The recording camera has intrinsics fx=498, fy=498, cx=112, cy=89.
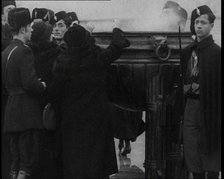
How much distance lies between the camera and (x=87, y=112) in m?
4.61

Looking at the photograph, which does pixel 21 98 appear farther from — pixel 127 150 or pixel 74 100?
pixel 127 150

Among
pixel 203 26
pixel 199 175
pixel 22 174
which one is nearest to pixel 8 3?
pixel 22 174

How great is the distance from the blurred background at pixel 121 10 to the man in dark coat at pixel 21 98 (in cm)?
94

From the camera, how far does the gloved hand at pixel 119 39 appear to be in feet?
15.2

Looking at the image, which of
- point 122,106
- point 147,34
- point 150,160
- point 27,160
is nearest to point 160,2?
point 147,34

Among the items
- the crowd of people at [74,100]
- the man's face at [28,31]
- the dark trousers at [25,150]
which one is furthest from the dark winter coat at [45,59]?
the dark trousers at [25,150]

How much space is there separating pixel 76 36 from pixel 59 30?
3.37 ft

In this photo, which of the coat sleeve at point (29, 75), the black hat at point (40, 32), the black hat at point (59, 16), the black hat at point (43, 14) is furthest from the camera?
the black hat at point (59, 16)

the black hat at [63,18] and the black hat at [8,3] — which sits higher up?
the black hat at [8,3]

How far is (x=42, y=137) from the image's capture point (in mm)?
4617

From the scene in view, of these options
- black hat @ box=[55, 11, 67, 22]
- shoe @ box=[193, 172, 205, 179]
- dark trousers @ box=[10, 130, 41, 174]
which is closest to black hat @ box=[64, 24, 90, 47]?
dark trousers @ box=[10, 130, 41, 174]

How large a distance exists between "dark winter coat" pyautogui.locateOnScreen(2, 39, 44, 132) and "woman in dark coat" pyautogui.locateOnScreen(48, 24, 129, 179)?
0.20 meters

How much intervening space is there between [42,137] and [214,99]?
5.36 feet

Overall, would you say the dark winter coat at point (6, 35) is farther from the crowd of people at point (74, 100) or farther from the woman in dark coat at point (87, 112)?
the woman in dark coat at point (87, 112)
